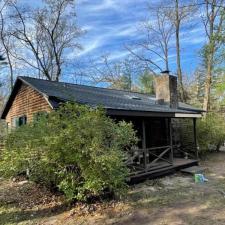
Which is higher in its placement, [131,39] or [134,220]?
[131,39]

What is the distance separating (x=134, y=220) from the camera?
22.9 feet

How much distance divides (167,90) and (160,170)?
5073 millimetres

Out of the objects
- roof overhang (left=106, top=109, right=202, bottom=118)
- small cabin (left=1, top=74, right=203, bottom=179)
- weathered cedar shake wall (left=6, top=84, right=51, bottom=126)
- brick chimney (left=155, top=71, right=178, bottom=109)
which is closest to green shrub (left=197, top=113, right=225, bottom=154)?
small cabin (left=1, top=74, right=203, bottom=179)

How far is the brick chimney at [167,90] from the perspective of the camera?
15141mm

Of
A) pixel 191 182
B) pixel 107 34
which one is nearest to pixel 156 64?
pixel 107 34

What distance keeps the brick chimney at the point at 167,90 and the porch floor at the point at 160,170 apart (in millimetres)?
3028

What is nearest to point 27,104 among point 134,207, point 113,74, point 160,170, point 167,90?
point 160,170

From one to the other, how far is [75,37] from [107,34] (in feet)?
11.1

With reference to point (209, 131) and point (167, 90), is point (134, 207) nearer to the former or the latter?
point (167, 90)

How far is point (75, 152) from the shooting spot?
7512 mm

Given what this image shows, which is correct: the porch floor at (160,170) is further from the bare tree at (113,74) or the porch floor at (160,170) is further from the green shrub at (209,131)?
the bare tree at (113,74)

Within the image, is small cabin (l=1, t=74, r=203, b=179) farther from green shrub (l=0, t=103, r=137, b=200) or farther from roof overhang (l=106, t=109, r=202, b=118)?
green shrub (l=0, t=103, r=137, b=200)

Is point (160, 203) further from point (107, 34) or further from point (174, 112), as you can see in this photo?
point (107, 34)

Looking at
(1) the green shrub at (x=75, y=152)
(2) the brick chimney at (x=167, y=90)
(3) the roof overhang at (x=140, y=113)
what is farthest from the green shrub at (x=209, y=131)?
(1) the green shrub at (x=75, y=152)
